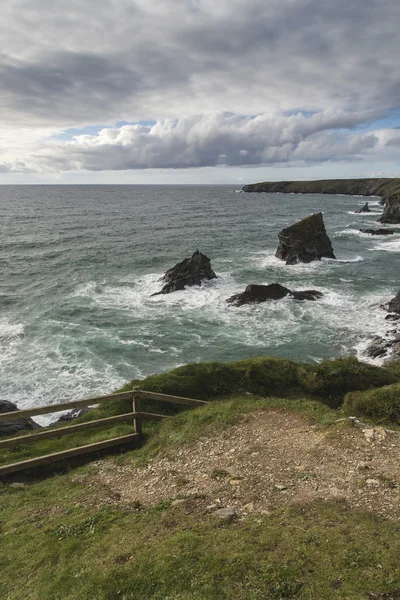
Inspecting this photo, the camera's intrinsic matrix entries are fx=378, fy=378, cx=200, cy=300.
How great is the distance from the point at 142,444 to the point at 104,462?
5.00ft

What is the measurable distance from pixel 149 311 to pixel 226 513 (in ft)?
105

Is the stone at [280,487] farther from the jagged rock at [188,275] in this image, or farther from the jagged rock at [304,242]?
the jagged rock at [304,242]

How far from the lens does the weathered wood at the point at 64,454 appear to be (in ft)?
38.8

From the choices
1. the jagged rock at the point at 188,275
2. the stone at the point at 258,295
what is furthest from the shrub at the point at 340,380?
the jagged rock at the point at 188,275

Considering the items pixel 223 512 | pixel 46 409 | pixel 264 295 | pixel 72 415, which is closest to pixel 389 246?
pixel 264 295

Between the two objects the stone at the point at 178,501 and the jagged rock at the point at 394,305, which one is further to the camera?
the jagged rock at the point at 394,305

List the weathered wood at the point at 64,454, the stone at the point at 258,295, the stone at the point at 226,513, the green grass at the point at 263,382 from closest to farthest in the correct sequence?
the stone at the point at 226,513
the weathered wood at the point at 64,454
the green grass at the point at 263,382
the stone at the point at 258,295

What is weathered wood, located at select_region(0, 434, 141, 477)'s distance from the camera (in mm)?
11836

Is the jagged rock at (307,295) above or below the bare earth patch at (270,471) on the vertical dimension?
below

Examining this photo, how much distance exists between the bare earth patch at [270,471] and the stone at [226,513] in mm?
188

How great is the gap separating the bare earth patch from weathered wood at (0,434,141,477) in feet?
2.01

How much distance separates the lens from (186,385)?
18172 millimetres

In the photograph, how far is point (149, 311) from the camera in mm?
40156

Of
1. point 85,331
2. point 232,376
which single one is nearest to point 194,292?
point 85,331
